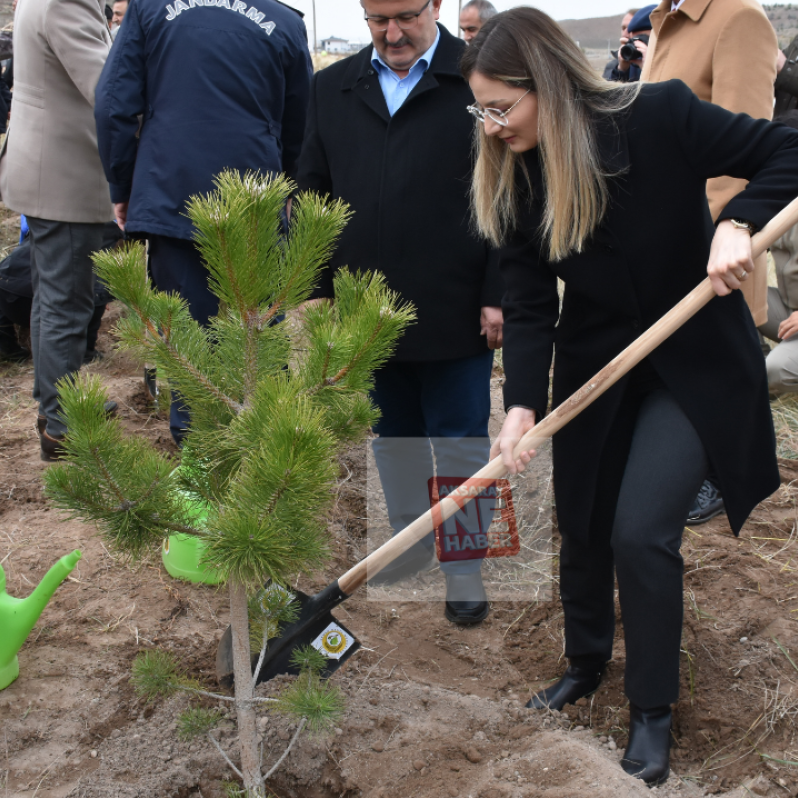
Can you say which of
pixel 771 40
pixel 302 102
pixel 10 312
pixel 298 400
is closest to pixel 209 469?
pixel 298 400

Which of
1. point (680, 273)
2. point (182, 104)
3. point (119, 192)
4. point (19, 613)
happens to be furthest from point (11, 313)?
point (680, 273)

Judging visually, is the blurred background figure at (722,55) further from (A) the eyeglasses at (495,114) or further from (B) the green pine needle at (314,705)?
(B) the green pine needle at (314,705)

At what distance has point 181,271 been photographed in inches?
106

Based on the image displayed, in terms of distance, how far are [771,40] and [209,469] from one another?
2125 mm

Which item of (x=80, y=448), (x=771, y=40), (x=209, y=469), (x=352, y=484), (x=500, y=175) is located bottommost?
(x=352, y=484)

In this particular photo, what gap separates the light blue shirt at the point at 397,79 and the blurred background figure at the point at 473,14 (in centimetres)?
256

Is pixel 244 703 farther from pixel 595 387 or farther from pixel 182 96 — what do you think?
pixel 182 96

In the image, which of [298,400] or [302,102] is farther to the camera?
[302,102]

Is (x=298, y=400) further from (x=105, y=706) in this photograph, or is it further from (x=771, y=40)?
(x=771, y=40)

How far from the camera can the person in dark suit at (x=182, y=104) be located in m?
2.55

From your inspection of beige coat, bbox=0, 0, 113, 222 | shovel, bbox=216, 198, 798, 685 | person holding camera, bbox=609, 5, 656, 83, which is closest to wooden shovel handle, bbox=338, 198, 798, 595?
shovel, bbox=216, 198, 798, 685

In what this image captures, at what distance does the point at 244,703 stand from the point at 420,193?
146cm

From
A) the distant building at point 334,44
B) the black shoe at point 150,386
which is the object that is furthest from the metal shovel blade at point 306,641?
the distant building at point 334,44

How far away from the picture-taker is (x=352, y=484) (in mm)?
3566
